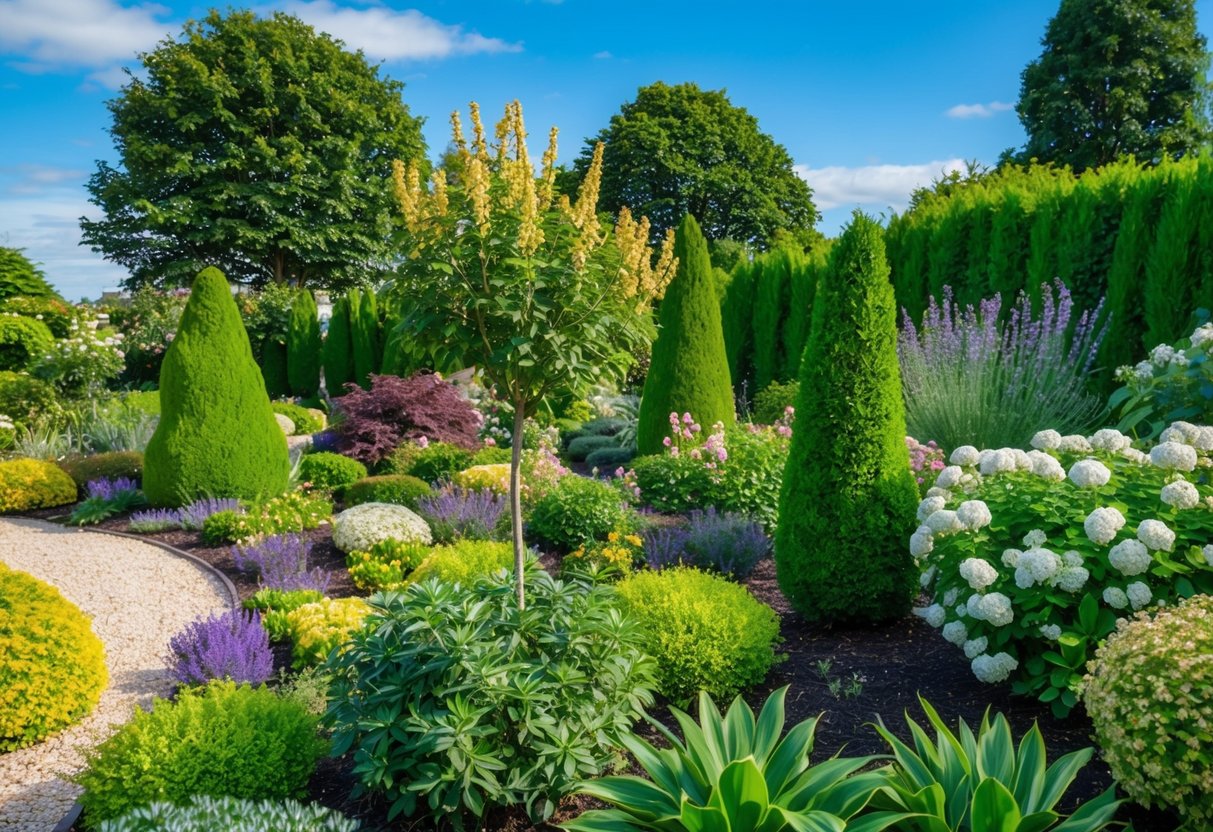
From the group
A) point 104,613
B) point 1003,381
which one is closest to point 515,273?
point 104,613

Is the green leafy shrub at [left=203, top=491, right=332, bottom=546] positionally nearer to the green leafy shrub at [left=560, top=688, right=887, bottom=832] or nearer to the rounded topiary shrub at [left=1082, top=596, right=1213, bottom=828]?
the green leafy shrub at [left=560, top=688, right=887, bottom=832]

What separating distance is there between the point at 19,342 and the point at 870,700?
55.4ft

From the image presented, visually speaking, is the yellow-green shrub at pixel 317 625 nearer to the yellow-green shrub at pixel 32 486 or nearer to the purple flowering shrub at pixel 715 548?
the purple flowering shrub at pixel 715 548

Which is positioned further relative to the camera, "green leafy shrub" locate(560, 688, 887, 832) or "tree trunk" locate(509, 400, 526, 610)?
"tree trunk" locate(509, 400, 526, 610)

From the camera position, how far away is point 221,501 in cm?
827

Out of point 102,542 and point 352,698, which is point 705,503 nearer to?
point 352,698

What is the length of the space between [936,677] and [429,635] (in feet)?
9.18

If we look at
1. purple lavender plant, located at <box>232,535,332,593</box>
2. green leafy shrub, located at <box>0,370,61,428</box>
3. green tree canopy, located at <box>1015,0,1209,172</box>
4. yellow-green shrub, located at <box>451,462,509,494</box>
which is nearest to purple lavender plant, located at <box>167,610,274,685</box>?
purple lavender plant, located at <box>232,535,332,593</box>

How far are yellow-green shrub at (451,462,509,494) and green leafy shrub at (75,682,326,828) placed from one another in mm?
4854

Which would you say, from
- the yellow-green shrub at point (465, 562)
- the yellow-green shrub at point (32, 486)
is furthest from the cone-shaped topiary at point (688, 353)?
the yellow-green shrub at point (32, 486)

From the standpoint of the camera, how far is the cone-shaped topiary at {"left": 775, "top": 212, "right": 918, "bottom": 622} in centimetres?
484

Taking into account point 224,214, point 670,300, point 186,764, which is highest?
point 224,214

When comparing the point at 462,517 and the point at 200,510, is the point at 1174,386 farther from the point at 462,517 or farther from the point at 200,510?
the point at 200,510

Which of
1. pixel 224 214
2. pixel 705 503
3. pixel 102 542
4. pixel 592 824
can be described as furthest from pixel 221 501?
pixel 224 214
